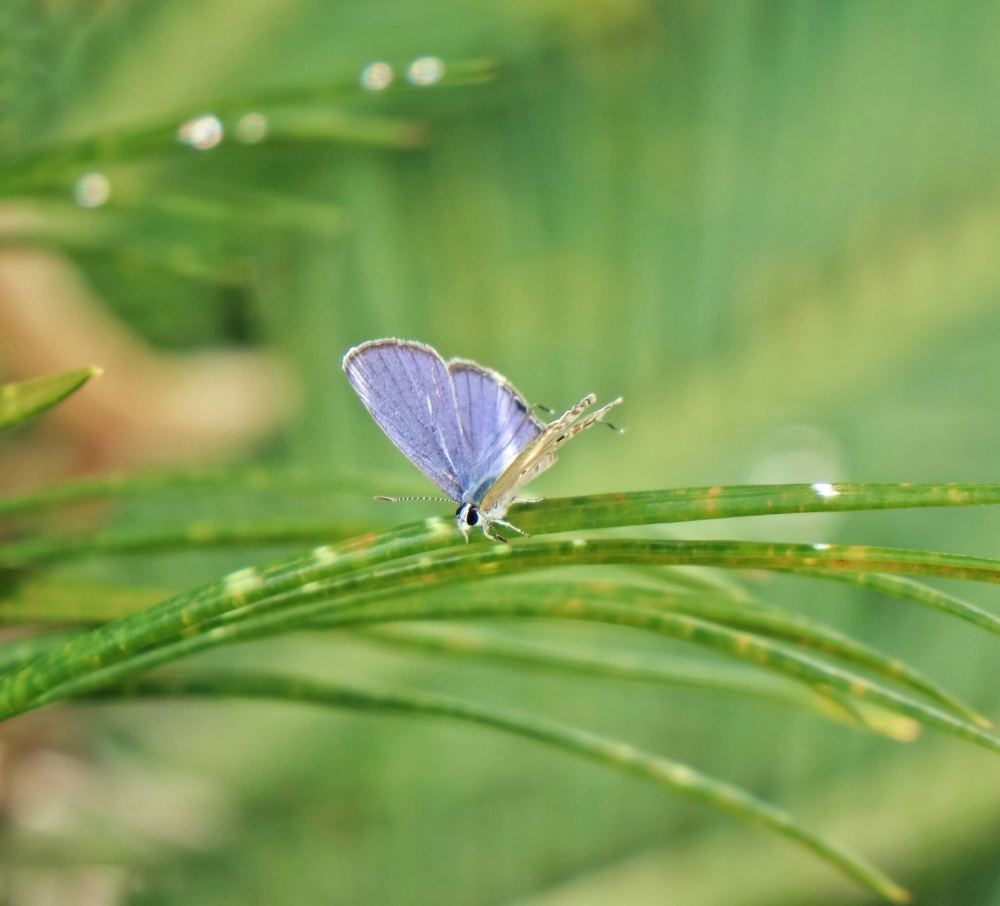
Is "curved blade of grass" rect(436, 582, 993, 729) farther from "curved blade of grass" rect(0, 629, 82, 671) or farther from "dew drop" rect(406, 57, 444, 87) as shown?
"dew drop" rect(406, 57, 444, 87)

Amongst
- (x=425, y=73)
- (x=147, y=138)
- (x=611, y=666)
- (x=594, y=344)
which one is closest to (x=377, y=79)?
(x=425, y=73)

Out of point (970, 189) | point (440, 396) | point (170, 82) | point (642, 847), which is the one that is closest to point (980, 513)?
point (970, 189)

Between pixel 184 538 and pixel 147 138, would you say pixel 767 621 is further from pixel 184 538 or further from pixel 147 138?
pixel 147 138

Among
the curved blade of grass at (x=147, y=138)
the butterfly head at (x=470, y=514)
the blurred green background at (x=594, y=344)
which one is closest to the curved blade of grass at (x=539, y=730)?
the butterfly head at (x=470, y=514)

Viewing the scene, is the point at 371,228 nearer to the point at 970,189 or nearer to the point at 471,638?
the point at 970,189

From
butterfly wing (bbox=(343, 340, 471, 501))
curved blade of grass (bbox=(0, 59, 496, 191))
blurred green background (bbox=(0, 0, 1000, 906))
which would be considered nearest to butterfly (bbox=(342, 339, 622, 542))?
butterfly wing (bbox=(343, 340, 471, 501))

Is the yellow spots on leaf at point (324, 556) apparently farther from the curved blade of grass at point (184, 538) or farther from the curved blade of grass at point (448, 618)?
the curved blade of grass at point (184, 538)

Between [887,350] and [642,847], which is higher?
[887,350]
